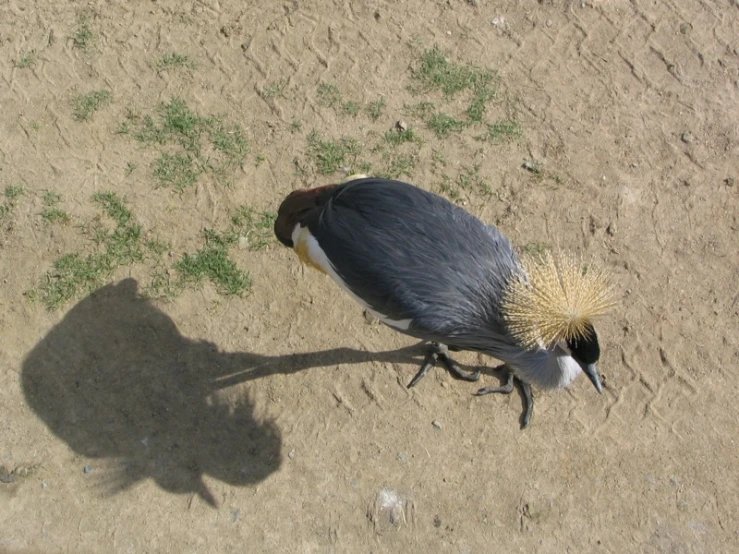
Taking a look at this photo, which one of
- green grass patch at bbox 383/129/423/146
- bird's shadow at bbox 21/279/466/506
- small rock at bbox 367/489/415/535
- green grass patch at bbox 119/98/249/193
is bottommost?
bird's shadow at bbox 21/279/466/506

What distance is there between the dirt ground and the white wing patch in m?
0.61

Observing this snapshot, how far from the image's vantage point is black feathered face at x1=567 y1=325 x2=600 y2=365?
6.70ft

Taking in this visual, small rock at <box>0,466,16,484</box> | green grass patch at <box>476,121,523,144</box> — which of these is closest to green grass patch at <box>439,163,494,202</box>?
green grass patch at <box>476,121,523,144</box>

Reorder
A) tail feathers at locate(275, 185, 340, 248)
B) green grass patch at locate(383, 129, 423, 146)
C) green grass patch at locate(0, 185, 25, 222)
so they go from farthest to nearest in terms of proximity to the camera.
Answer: green grass patch at locate(383, 129, 423, 146), green grass patch at locate(0, 185, 25, 222), tail feathers at locate(275, 185, 340, 248)

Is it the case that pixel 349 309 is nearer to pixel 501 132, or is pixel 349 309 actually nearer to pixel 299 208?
pixel 299 208

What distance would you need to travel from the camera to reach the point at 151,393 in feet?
9.62

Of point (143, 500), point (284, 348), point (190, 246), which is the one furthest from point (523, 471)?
point (190, 246)

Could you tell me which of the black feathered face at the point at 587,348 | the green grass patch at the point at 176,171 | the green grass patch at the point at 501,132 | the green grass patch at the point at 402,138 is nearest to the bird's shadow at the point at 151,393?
the green grass patch at the point at 176,171

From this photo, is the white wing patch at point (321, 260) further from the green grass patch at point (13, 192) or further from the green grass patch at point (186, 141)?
the green grass patch at point (13, 192)

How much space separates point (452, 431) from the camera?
2938 mm

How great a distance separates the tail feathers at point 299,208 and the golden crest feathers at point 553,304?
2.93ft

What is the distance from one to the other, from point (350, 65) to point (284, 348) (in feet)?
5.84

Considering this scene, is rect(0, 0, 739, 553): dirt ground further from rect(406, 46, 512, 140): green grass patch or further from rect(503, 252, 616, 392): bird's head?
rect(503, 252, 616, 392): bird's head

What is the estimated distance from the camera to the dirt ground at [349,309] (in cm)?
279
